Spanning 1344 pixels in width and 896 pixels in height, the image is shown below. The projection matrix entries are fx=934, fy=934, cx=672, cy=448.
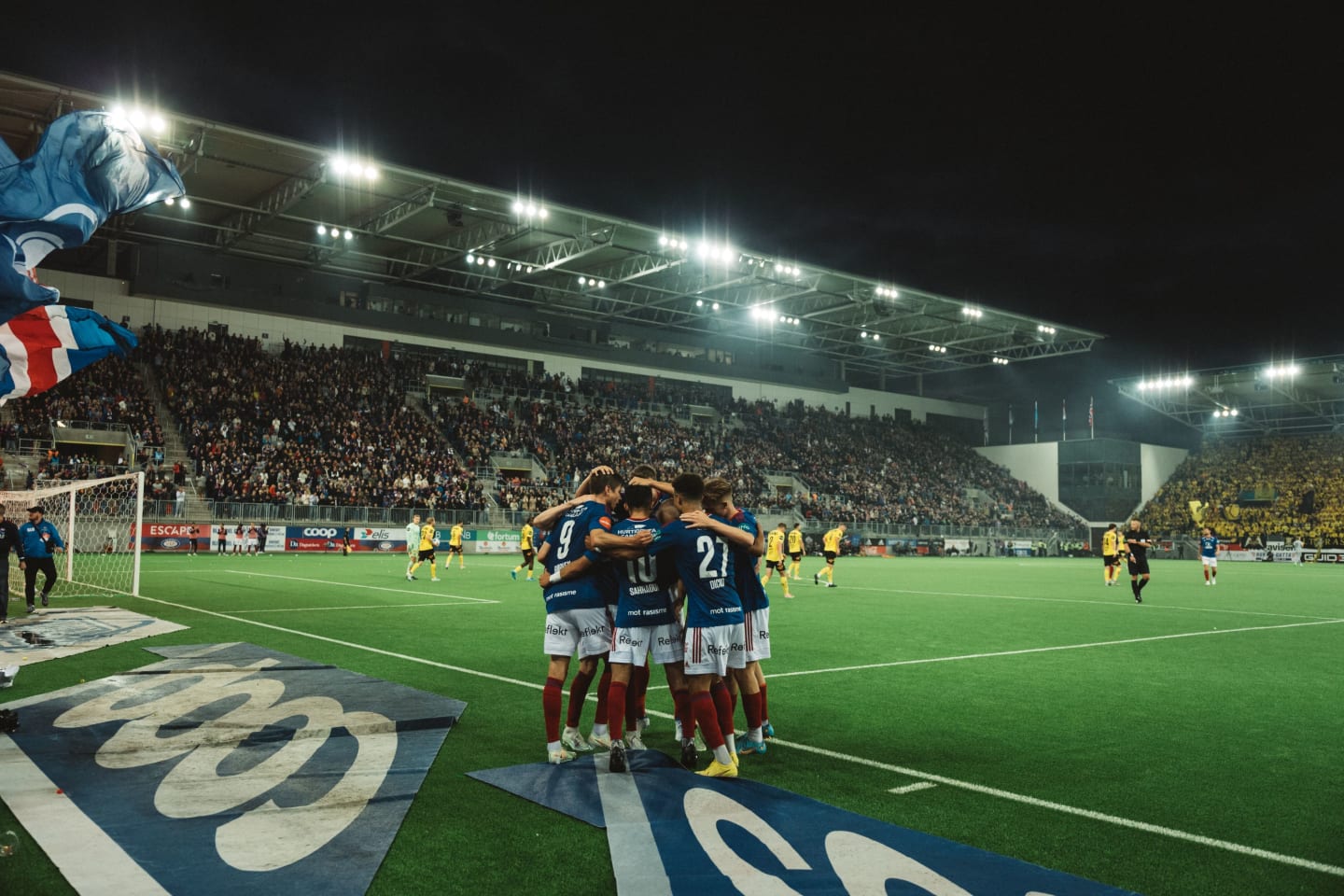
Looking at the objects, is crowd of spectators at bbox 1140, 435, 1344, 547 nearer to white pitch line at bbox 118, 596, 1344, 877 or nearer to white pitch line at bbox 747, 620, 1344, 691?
white pitch line at bbox 747, 620, 1344, 691

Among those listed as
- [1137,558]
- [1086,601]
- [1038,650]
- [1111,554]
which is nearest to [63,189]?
[1038,650]

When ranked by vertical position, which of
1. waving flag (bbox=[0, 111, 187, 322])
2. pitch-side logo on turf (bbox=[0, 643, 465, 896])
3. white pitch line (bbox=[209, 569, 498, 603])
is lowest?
white pitch line (bbox=[209, 569, 498, 603])

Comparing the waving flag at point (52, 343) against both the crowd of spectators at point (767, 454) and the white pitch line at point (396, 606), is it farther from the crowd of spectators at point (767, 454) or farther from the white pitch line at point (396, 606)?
the crowd of spectators at point (767, 454)

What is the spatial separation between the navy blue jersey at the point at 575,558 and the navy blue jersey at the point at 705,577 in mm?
627

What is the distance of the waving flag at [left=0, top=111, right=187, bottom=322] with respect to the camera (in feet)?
20.6

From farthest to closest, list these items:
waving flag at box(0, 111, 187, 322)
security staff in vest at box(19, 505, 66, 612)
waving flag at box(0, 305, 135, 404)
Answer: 1. security staff in vest at box(19, 505, 66, 612)
2. waving flag at box(0, 305, 135, 404)
3. waving flag at box(0, 111, 187, 322)

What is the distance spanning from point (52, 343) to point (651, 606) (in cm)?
732

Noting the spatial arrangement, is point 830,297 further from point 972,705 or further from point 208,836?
point 208,836

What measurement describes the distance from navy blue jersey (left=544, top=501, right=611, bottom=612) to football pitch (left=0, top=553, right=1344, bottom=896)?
1190 mm

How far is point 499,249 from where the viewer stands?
45.3 m

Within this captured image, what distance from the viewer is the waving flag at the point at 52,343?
948 cm

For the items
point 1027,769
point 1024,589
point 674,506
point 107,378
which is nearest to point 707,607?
point 674,506

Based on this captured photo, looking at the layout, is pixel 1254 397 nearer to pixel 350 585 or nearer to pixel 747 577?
pixel 350 585

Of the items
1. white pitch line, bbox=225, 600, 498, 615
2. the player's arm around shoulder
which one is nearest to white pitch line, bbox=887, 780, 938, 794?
the player's arm around shoulder
